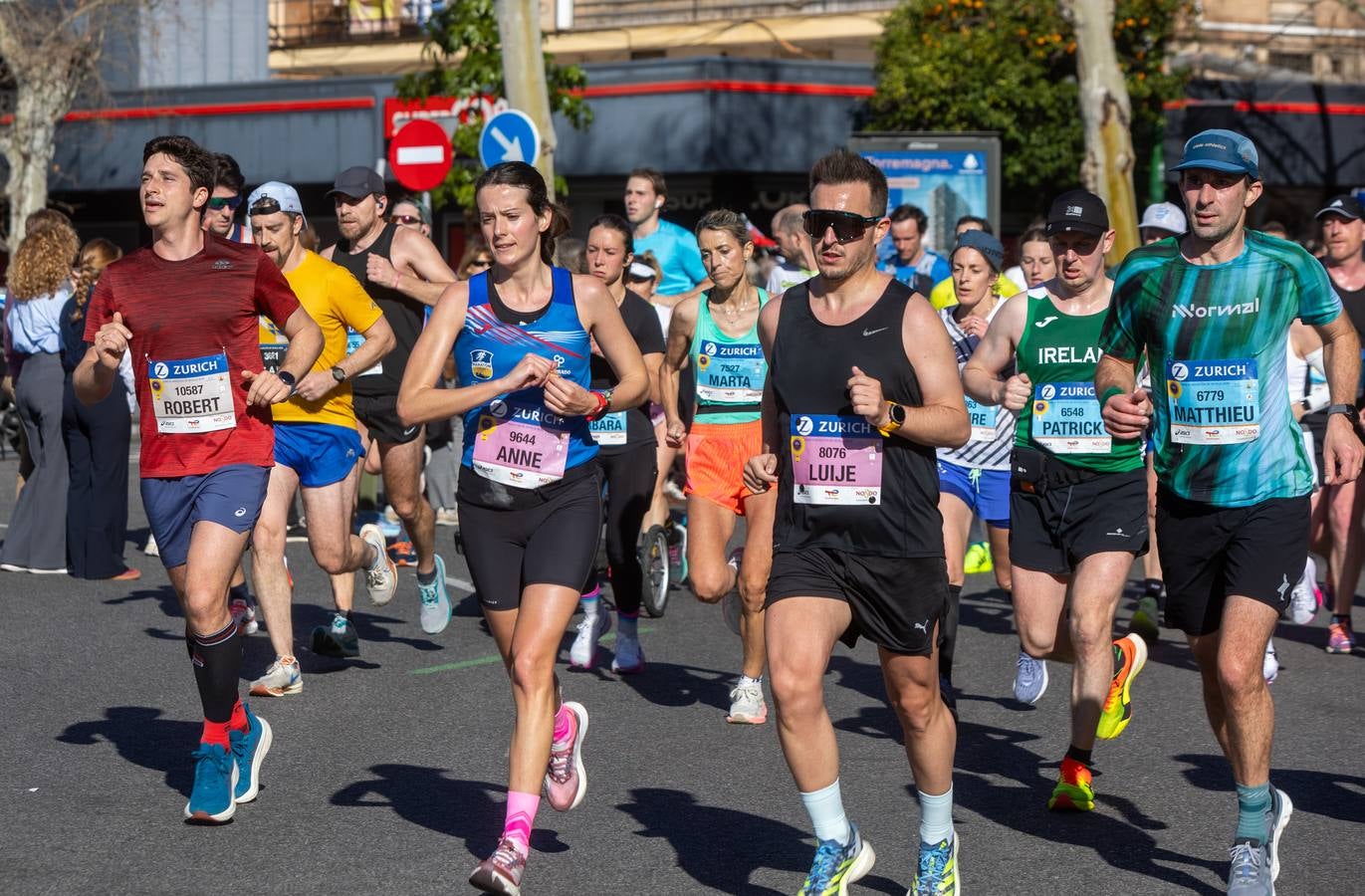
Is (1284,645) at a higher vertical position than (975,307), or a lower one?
lower

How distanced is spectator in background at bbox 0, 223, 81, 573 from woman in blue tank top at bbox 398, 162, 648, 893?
6.37 metres

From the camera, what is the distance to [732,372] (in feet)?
27.6

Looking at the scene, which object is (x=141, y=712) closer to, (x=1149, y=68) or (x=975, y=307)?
(x=975, y=307)

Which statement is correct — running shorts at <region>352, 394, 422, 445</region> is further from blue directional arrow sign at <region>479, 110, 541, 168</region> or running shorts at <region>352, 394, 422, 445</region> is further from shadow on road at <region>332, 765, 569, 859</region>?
blue directional arrow sign at <region>479, 110, 541, 168</region>

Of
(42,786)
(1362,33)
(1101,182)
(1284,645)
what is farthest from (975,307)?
(1362,33)

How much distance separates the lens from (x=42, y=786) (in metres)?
6.55

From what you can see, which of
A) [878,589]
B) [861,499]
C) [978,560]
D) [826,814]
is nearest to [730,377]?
[861,499]

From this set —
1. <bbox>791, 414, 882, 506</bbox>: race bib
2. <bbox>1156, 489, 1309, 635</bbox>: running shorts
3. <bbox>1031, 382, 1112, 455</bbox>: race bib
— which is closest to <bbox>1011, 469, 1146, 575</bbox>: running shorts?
<bbox>1031, 382, 1112, 455</bbox>: race bib

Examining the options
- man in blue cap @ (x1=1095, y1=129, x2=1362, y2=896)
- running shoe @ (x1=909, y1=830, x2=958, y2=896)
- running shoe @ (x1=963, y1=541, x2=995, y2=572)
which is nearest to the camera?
running shoe @ (x1=909, y1=830, x2=958, y2=896)

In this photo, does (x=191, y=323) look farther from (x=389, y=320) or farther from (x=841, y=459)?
(x=389, y=320)

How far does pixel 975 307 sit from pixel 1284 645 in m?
2.59

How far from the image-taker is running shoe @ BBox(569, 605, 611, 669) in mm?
8945

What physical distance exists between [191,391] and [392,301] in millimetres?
3396

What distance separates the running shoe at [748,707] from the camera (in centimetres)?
776
